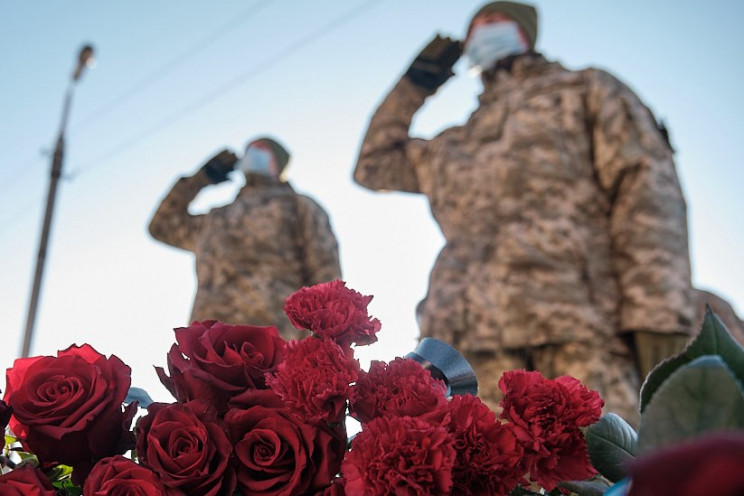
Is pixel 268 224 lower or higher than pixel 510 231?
higher

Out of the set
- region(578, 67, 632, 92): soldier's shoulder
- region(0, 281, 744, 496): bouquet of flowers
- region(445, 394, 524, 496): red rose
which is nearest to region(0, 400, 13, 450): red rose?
region(0, 281, 744, 496): bouquet of flowers

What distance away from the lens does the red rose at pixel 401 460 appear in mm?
315

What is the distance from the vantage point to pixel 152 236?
401cm

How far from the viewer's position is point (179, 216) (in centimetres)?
397

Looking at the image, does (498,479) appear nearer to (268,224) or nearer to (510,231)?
(510,231)

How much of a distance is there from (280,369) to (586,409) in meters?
0.16

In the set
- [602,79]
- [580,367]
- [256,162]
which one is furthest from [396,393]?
[256,162]

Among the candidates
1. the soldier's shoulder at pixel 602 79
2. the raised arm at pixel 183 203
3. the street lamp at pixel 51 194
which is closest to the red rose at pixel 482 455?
the soldier's shoulder at pixel 602 79

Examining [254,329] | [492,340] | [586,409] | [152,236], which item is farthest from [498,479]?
[152,236]

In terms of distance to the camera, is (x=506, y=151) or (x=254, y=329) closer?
(x=254, y=329)

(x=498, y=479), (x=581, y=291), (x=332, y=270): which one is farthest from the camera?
(x=332, y=270)

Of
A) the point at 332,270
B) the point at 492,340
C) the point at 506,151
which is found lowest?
the point at 492,340

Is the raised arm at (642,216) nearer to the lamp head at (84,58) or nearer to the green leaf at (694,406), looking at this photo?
the green leaf at (694,406)

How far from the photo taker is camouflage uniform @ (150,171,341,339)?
10.7 ft
